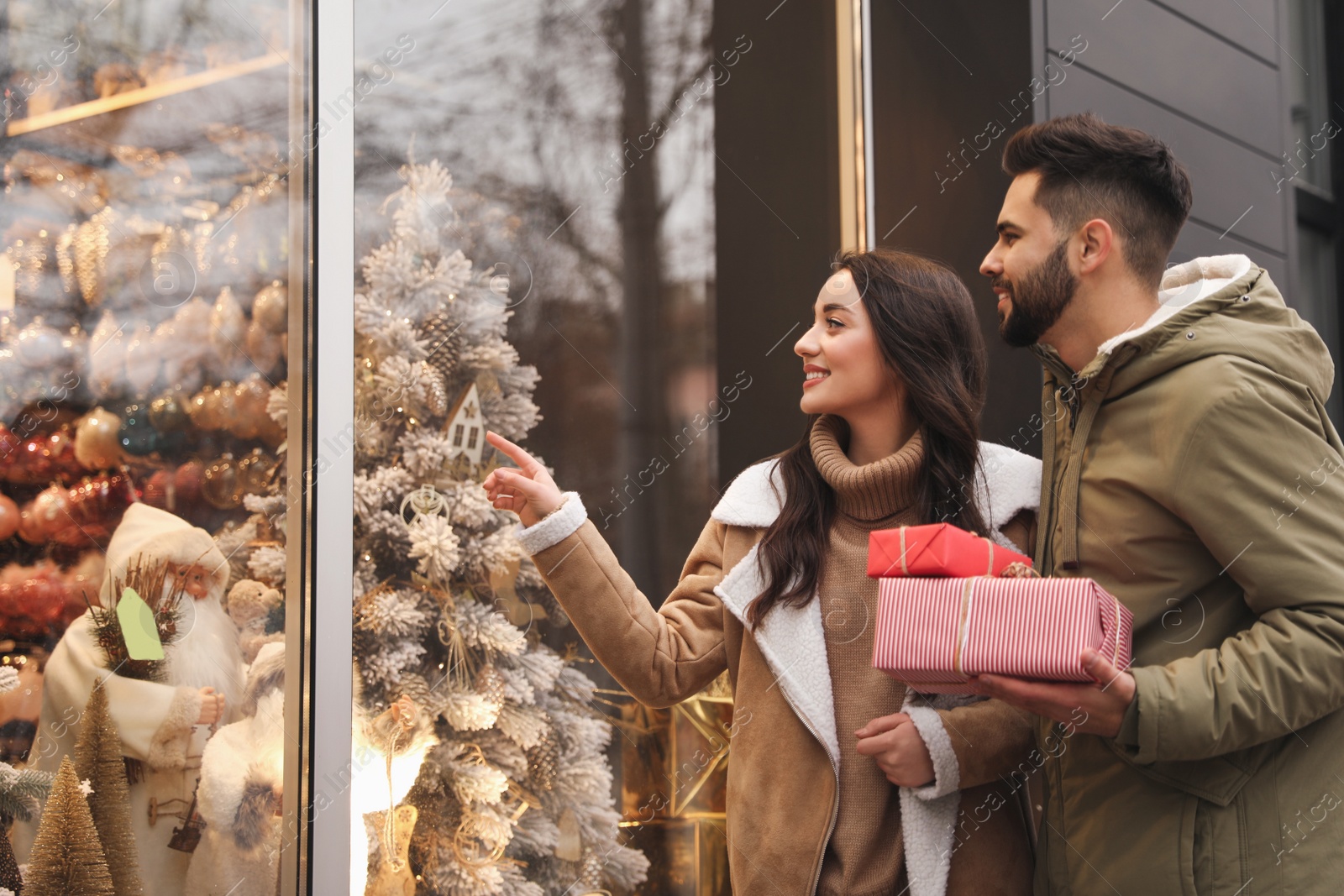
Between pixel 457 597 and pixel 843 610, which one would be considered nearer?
pixel 843 610

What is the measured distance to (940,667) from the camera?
1386 mm

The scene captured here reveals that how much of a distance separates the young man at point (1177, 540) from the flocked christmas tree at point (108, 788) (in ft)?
4.90

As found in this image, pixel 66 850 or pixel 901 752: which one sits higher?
pixel 901 752

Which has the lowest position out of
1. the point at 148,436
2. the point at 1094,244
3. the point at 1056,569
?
the point at 1056,569

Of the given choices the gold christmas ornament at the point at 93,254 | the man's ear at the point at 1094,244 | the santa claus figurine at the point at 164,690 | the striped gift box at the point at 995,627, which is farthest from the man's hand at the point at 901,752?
the gold christmas ornament at the point at 93,254

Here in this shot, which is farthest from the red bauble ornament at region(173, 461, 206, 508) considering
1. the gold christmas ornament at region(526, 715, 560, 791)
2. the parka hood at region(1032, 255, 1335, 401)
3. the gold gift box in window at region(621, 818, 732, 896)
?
the parka hood at region(1032, 255, 1335, 401)

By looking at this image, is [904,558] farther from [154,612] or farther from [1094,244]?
[154,612]

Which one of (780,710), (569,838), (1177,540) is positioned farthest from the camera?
(569,838)

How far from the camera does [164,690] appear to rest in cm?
189

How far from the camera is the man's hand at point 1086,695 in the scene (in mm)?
1301

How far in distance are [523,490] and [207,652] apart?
0.74 metres

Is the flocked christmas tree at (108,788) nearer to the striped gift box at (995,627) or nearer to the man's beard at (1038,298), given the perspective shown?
the striped gift box at (995,627)

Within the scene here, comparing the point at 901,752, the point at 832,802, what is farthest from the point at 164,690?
the point at 901,752

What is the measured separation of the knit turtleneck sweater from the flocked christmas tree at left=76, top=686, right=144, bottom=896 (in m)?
1.22
